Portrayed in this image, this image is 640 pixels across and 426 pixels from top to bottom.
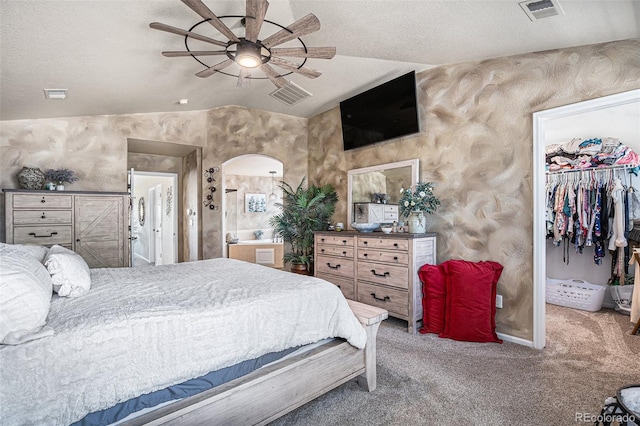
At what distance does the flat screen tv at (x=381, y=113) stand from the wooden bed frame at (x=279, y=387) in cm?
251

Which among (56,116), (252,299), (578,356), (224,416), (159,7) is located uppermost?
(159,7)

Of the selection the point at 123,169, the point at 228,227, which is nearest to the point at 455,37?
the point at 123,169

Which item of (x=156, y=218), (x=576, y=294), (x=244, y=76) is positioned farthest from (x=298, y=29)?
(x=156, y=218)

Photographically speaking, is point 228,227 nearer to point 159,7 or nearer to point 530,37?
point 159,7

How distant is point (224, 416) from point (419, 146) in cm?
337

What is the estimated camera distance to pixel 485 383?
7.43 feet

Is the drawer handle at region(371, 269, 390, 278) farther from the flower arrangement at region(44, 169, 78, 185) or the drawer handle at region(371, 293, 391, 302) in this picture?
the flower arrangement at region(44, 169, 78, 185)

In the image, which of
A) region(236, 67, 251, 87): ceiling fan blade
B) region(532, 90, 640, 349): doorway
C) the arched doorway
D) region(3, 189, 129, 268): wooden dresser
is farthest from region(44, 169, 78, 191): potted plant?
region(532, 90, 640, 349): doorway

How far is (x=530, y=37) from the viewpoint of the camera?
8.66ft

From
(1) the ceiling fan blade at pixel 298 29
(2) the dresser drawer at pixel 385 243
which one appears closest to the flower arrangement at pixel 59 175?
(1) the ceiling fan blade at pixel 298 29

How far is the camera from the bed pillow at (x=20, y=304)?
116 cm

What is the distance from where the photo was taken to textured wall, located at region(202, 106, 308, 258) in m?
5.11

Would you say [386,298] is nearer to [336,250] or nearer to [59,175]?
[336,250]

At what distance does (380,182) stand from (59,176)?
3.92 metres
